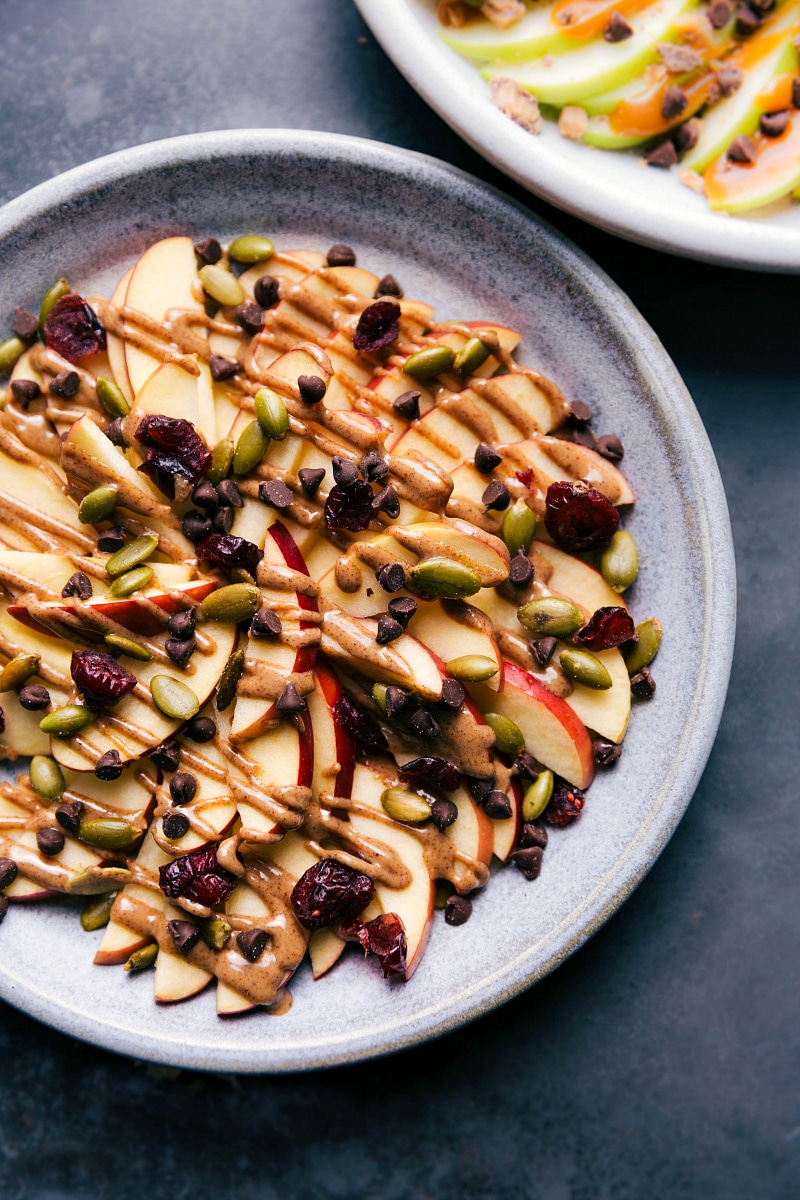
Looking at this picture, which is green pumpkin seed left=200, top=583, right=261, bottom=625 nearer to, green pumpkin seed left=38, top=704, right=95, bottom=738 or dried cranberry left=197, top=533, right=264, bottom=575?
dried cranberry left=197, top=533, right=264, bottom=575

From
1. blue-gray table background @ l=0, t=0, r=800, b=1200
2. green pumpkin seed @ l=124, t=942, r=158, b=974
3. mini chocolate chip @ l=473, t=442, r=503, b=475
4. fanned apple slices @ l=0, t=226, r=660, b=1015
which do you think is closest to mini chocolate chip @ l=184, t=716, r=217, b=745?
fanned apple slices @ l=0, t=226, r=660, b=1015

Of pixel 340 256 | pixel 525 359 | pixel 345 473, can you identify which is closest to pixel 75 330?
pixel 340 256

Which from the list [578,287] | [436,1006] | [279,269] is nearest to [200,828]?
[436,1006]

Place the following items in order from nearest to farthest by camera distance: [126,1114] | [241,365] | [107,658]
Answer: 1. [107,658]
2. [241,365]
3. [126,1114]

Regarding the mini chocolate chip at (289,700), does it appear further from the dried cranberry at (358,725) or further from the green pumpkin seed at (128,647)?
the green pumpkin seed at (128,647)

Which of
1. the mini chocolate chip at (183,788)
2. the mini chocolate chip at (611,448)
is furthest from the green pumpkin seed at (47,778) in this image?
the mini chocolate chip at (611,448)

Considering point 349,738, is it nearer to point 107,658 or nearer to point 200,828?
point 200,828
